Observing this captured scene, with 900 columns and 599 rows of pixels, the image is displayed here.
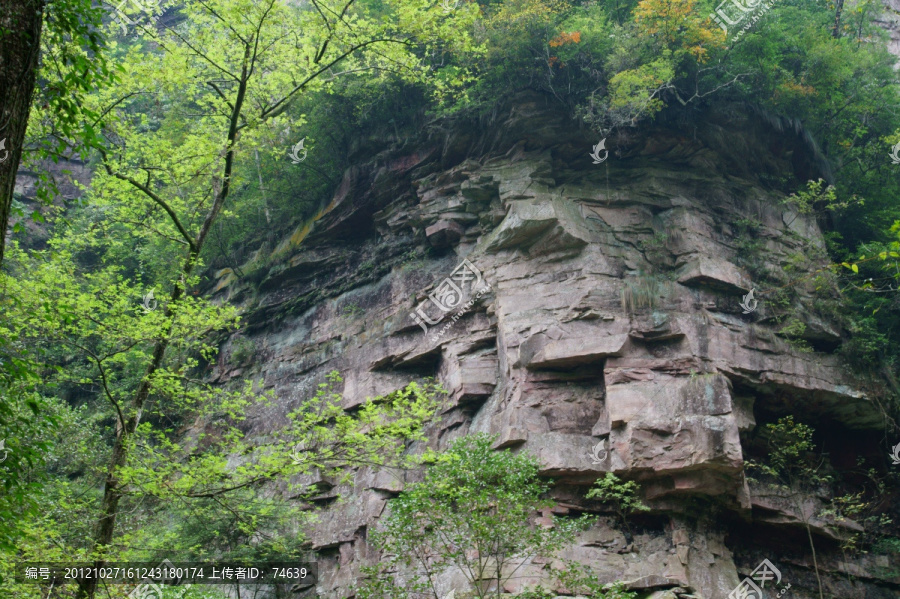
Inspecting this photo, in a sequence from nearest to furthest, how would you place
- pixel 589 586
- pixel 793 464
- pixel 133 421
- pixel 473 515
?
pixel 133 421
pixel 589 586
pixel 473 515
pixel 793 464

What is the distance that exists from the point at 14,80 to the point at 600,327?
12.8 meters

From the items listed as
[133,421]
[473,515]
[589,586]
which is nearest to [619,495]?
[589,586]

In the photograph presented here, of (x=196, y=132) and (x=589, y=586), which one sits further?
(x=196, y=132)

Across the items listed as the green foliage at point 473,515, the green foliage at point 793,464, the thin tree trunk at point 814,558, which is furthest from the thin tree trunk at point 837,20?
the green foliage at point 473,515

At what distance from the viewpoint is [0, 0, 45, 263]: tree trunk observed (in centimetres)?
395

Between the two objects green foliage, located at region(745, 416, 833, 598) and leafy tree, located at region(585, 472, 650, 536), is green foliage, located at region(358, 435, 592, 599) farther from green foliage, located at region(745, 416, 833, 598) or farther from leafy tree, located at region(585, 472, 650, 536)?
green foliage, located at region(745, 416, 833, 598)

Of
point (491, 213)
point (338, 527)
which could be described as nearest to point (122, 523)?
point (338, 527)

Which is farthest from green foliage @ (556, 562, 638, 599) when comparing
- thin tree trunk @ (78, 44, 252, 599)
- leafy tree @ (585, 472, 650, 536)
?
thin tree trunk @ (78, 44, 252, 599)

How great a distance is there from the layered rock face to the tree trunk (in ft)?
34.4

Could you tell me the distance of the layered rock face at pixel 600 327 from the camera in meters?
13.8

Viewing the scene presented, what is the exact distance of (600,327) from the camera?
50.3 feet

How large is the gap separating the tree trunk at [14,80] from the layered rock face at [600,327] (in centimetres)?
1049

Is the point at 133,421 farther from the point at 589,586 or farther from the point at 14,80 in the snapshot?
the point at 589,586

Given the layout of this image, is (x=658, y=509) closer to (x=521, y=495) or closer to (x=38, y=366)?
(x=521, y=495)
